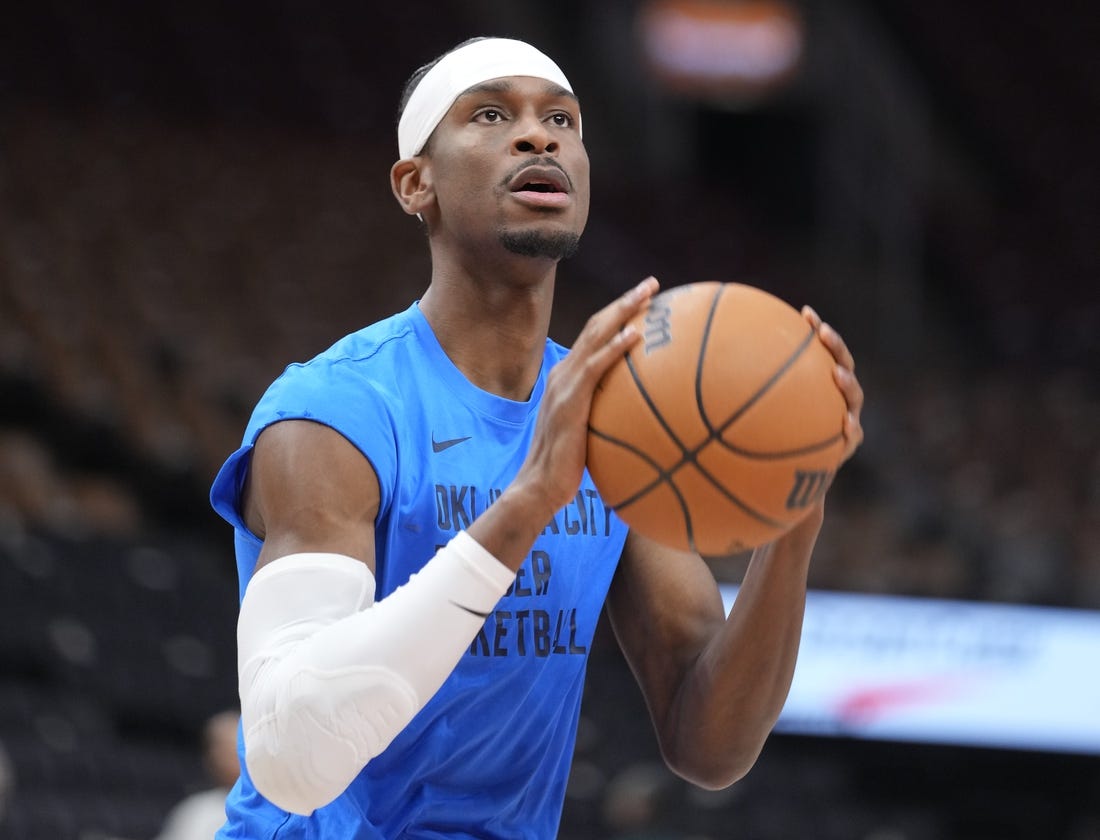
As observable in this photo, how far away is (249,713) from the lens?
2.37 metres

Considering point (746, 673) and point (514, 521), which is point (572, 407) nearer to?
point (514, 521)

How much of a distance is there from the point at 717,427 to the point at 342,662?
624mm

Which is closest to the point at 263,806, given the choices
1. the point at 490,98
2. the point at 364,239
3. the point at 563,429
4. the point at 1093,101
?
the point at 563,429

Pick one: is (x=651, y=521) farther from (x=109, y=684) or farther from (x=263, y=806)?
(x=109, y=684)

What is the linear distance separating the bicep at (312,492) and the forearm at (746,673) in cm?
64

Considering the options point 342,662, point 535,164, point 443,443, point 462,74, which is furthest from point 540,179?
point 342,662

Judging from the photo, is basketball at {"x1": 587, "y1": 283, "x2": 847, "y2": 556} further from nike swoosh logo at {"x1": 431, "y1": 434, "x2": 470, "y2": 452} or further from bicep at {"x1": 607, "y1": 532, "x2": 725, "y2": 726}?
bicep at {"x1": 607, "y1": 532, "x2": 725, "y2": 726}

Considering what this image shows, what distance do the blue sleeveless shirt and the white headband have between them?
39 cm

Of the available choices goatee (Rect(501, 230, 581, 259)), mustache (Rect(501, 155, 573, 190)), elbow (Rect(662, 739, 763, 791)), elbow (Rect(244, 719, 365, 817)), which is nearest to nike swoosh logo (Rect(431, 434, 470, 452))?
goatee (Rect(501, 230, 581, 259))

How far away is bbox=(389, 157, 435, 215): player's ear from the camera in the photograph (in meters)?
2.91

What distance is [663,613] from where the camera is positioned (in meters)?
2.95

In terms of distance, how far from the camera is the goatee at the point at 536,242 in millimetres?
2699

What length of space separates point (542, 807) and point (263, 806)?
482mm

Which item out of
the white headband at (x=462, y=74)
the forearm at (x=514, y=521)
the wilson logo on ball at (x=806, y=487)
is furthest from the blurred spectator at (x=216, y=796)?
the wilson logo on ball at (x=806, y=487)
